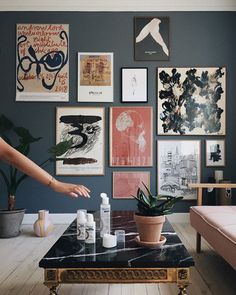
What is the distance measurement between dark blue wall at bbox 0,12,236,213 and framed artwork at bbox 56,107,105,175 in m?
0.09

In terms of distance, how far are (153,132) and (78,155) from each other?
3.26 ft

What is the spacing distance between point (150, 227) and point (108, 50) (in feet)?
9.71

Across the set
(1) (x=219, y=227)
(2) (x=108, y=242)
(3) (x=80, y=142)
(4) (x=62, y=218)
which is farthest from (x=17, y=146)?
(1) (x=219, y=227)

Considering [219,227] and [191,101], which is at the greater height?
[191,101]

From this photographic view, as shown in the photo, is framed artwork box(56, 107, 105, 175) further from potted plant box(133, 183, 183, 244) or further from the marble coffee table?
the marble coffee table

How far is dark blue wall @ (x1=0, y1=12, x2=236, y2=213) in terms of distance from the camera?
409 cm

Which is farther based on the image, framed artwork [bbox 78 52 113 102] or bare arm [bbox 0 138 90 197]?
framed artwork [bbox 78 52 113 102]

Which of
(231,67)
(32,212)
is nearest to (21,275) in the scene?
(32,212)

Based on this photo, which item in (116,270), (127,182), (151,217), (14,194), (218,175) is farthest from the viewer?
(127,182)

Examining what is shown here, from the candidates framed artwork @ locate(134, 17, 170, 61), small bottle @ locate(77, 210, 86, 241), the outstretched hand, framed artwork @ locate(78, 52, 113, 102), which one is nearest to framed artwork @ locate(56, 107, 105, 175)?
framed artwork @ locate(78, 52, 113, 102)

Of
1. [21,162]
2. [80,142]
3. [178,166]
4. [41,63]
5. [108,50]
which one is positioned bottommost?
[178,166]

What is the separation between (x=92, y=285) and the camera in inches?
87.8

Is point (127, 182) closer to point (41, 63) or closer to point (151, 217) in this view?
point (41, 63)

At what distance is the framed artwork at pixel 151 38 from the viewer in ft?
13.5
